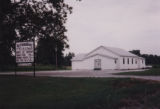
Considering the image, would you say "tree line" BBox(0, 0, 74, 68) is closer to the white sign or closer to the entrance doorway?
the white sign

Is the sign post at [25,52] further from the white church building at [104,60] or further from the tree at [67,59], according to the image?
the tree at [67,59]

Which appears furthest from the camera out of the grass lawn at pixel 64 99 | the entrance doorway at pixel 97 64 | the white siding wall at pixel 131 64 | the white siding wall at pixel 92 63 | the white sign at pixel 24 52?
the entrance doorway at pixel 97 64

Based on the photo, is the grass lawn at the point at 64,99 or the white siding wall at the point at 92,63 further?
the white siding wall at the point at 92,63

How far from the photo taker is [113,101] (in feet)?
43.4

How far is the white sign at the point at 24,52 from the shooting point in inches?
845

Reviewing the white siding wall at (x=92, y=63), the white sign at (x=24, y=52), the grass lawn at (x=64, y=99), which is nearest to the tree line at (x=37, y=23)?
the white sign at (x=24, y=52)

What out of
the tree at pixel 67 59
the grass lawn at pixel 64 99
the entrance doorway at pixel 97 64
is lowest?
the grass lawn at pixel 64 99

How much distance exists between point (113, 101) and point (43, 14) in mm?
13503

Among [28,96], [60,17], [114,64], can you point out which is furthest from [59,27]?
[114,64]

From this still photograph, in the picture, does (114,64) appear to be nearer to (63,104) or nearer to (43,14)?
(43,14)

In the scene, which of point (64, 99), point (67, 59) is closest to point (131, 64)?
point (67, 59)

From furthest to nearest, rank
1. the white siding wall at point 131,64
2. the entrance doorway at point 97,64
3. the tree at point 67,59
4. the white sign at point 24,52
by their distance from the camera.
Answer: the tree at point 67,59 < the entrance doorway at point 97,64 < the white siding wall at point 131,64 < the white sign at point 24,52

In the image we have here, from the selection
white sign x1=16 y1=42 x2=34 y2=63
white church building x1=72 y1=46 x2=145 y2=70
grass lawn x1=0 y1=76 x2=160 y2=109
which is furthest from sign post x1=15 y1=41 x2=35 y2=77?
white church building x1=72 y1=46 x2=145 y2=70

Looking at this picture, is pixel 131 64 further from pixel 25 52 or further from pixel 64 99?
pixel 64 99
